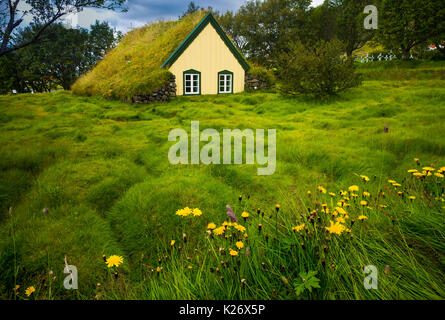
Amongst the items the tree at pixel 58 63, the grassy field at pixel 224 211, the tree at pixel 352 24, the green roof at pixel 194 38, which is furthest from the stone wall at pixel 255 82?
the tree at pixel 58 63

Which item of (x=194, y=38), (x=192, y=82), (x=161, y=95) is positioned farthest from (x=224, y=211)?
(x=194, y=38)

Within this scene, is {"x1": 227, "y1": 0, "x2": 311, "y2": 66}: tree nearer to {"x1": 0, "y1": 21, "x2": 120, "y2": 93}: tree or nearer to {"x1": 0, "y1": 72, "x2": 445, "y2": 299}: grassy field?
{"x1": 0, "y1": 21, "x2": 120, "y2": 93}: tree

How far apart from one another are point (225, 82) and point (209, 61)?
234 centimetres

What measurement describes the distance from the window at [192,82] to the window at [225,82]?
213 centimetres

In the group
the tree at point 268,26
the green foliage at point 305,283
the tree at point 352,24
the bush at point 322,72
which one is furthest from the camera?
the tree at point 268,26

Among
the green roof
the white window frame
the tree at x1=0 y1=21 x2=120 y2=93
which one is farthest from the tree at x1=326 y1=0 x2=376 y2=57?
the tree at x1=0 y1=21 x2=120 y2=93

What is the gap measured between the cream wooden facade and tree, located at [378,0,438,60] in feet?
63.3

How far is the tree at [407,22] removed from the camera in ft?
80.8

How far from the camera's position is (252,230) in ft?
8.93

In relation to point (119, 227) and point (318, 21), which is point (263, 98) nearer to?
point (119, 227)

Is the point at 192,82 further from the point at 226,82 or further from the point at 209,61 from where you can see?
the point at 226,82

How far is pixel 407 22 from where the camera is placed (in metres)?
26.6

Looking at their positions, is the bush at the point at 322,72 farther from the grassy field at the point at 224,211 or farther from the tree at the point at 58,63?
the tree at the point at 58,63

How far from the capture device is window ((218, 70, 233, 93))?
71.7 feet
